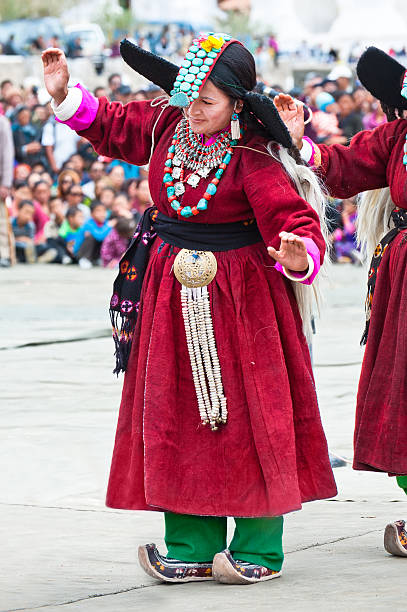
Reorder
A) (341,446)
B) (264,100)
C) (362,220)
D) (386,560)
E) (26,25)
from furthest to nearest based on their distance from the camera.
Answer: (26,25) → (341,446) → (362,220) → (386,560) → (264,100)

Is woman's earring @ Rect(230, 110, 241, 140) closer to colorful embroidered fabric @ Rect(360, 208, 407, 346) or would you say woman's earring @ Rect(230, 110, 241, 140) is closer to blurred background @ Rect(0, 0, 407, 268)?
blurred background @ Rect(0, 0, 407, 268)

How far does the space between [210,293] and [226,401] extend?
0.33 metres

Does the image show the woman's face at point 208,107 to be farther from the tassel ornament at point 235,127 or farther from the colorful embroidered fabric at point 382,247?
the colorful embroidered fabric at point 382,247

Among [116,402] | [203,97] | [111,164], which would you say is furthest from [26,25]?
[203,97]

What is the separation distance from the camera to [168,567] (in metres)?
3.75

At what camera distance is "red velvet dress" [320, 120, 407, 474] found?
3.97 metres

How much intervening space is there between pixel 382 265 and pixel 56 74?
1249 millimetres

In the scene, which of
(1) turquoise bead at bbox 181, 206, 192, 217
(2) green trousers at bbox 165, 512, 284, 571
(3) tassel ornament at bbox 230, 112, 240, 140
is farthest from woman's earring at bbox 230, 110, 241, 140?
(2) green trousers at bbox 165, 512, 284, 571

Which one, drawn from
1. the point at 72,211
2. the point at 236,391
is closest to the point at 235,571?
the point at 236,391

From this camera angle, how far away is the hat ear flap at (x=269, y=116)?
3.65 m

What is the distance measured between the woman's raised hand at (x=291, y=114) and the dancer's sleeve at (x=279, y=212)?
341mm

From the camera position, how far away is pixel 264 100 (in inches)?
143

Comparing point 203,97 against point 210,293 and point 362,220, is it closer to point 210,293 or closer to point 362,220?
point 210,293

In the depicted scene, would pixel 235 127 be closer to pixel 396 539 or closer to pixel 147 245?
pixel 147 245
